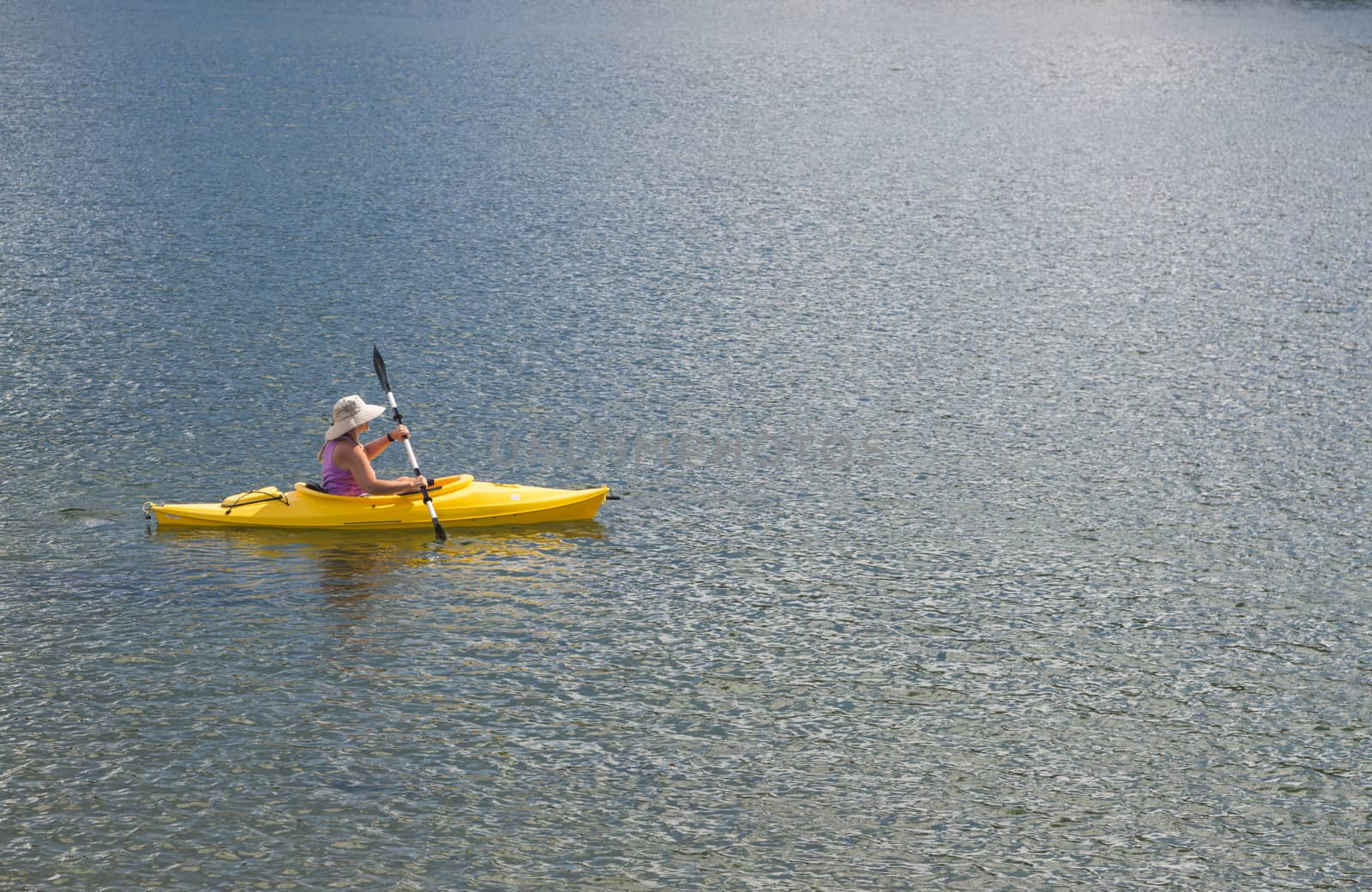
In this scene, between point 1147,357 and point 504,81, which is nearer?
point 1147,357

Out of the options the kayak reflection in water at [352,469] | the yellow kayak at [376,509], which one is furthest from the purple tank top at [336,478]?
the yellow kayak at [376,509]

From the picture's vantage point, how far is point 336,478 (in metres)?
10.3

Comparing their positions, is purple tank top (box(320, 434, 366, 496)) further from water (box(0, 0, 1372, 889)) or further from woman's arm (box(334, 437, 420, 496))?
water (box(0, 0, 1372, 889))

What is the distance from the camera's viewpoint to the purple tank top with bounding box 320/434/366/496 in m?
10.3

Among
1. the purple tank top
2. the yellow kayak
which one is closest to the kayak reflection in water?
the purple tank top

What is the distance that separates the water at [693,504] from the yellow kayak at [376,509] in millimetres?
166

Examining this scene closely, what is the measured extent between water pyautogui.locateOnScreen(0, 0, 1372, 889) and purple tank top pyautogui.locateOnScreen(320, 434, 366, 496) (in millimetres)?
492

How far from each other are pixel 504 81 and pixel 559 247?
35.8 ft

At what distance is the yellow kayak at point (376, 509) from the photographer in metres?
10.1

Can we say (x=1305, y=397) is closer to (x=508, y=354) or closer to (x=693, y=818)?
(x=508, y=354)

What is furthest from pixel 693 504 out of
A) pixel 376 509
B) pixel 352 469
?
pixel 352 469

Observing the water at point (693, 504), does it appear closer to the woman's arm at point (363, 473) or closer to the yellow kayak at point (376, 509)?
the yellow kayak at point (376, 509)

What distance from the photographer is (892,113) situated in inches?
1051

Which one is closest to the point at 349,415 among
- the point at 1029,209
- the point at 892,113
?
the point at 1029,209
